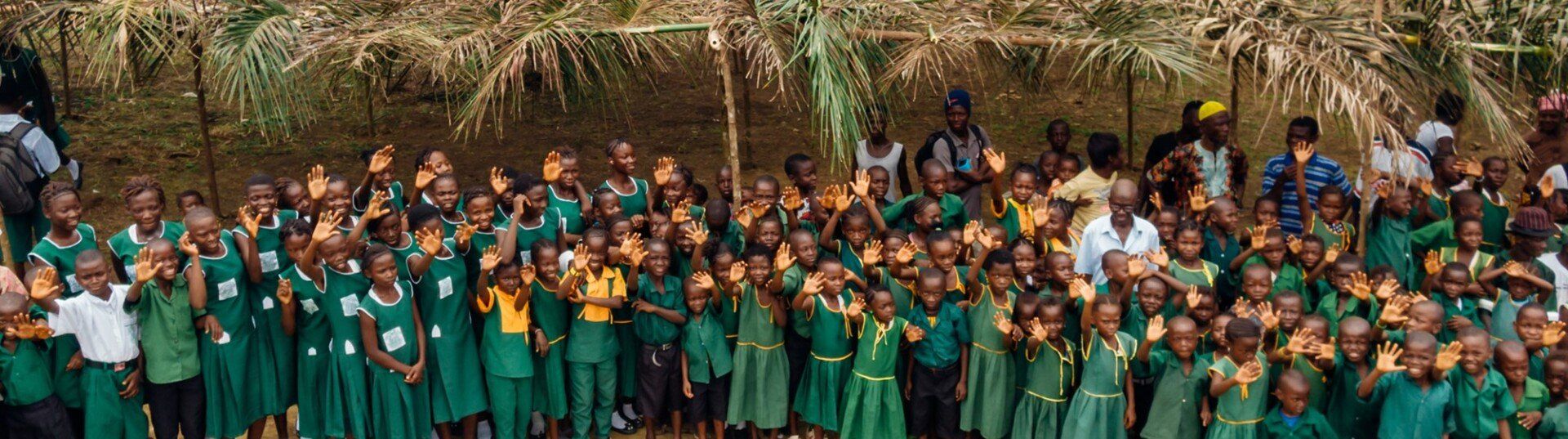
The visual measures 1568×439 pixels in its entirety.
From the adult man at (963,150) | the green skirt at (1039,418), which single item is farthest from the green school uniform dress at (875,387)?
the adult man at (963,150)

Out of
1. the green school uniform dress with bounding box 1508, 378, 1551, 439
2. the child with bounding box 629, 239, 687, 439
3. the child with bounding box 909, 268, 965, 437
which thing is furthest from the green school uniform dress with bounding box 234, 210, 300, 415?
the green school uniform dress with bounding box 1508, 378, 1551, 439

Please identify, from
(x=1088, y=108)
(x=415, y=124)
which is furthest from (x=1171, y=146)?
(x=415, y=124)

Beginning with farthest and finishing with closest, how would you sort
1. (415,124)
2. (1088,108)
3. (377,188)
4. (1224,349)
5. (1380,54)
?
(1088,108) → (415,124) → (377,188) → (1380,54) → (1224,349)

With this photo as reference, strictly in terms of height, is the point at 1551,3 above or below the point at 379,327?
above

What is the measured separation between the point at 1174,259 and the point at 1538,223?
1682 millimetres

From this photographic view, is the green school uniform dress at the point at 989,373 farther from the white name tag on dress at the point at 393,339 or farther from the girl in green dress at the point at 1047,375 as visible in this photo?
the white name tag on dress at the point at 393,339

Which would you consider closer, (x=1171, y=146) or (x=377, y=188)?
(x=377, y=188)

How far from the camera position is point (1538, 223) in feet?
20.6

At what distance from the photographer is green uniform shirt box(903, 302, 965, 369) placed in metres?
5.78

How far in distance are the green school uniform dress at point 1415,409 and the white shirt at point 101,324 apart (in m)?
4.69

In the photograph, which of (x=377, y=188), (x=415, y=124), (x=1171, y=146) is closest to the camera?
(x=377, y=188)

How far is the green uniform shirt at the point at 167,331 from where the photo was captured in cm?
535

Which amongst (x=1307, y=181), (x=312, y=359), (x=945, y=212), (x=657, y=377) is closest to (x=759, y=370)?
(x=657, y=377)

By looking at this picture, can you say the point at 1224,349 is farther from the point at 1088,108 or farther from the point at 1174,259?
the point at 1088,108
